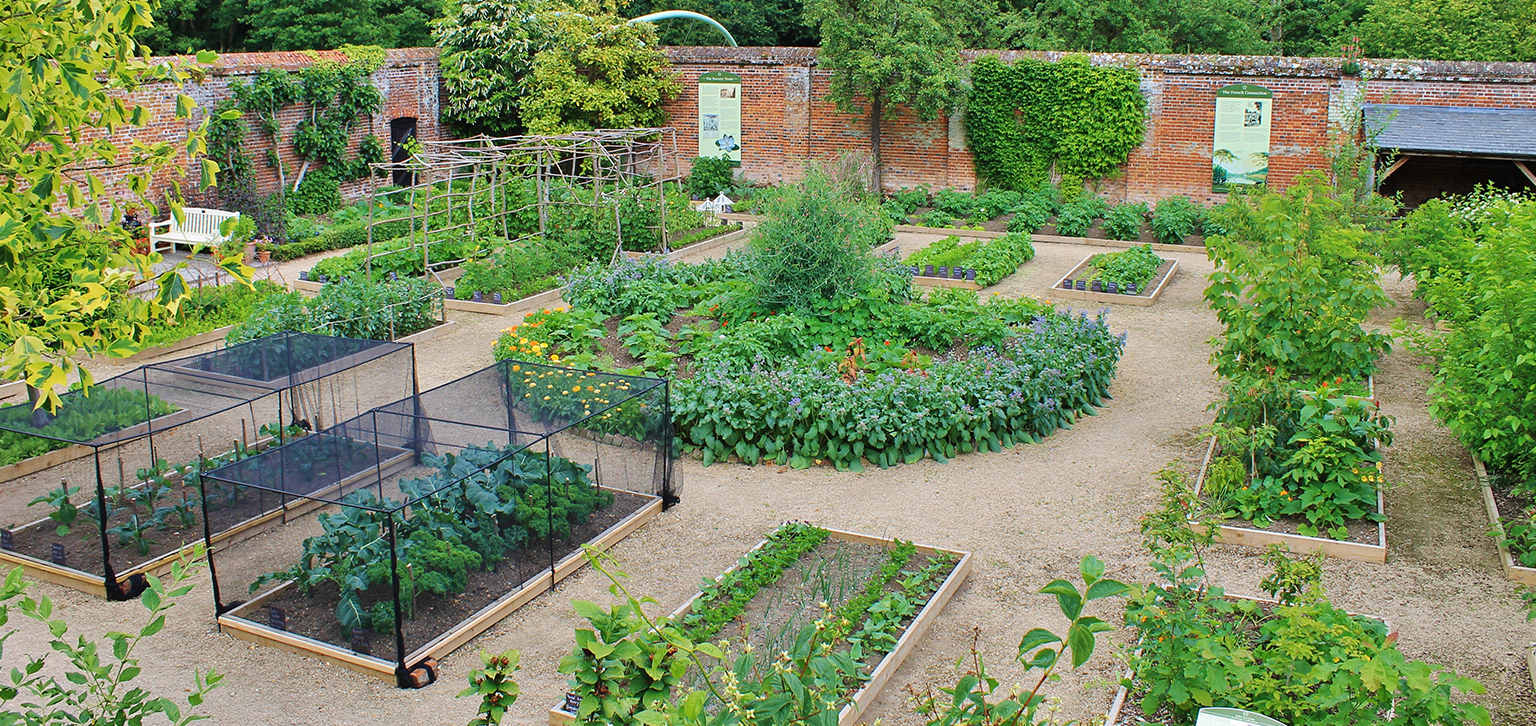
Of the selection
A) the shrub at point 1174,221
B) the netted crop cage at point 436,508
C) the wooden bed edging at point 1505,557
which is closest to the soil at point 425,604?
the netted crop cage at point 436,508

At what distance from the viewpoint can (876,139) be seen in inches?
844

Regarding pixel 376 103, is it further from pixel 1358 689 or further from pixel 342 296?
pixel 1358 689

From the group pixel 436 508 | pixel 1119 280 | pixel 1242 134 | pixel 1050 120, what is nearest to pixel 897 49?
pixel 1050 120

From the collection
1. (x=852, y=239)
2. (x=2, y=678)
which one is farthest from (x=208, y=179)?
Answer: (x=852, y=239)

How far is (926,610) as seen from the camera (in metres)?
6.22

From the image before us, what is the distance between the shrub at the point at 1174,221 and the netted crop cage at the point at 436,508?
11943 mm

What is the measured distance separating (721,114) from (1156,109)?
8.18 meters

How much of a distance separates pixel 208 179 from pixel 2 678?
384cm

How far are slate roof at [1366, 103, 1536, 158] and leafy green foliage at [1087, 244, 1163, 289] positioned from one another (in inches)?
190

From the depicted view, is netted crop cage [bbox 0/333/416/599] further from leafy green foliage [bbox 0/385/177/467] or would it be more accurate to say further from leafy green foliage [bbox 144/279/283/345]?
leafy green foliage [bbox 144/279/283/345]

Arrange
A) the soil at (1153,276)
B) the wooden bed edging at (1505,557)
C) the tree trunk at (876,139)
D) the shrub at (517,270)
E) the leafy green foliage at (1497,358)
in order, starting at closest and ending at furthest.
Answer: the wooden bed edging at (1505,557) → the leafy green foliage at (1497,358) → the shrub at (517,270) → the soil at (1153,276) → the tree trunk at (876,139)

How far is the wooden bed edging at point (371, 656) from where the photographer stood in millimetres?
5887

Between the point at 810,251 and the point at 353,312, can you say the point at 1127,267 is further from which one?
the point at 353,312

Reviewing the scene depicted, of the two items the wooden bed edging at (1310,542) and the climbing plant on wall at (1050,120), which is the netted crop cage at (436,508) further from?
the climbing plant on wall at (1050,120)
